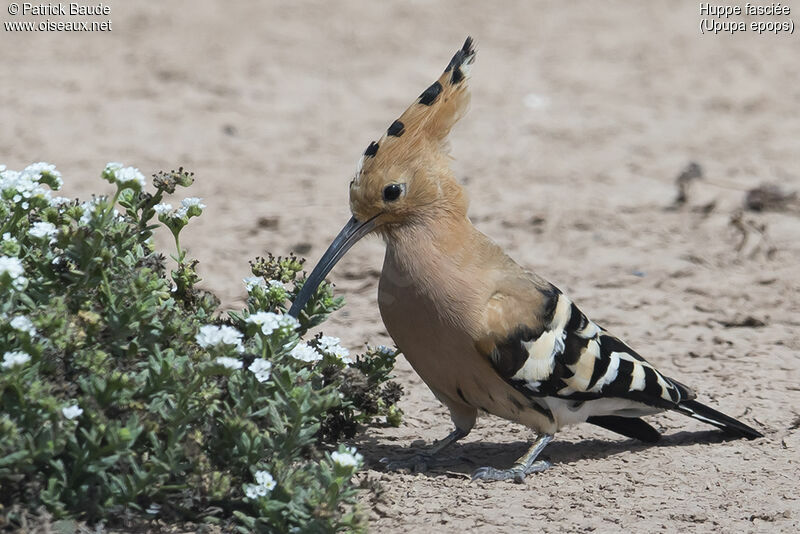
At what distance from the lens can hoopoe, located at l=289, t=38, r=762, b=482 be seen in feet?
12.0

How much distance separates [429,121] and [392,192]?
0.90ft

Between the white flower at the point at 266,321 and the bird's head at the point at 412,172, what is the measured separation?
2.95 ft

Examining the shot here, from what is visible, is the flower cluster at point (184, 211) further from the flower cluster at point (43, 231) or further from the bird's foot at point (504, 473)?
the bird's foot at point (504, 473)

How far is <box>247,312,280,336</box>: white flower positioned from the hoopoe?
2.63ft

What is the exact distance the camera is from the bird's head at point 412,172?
3.82 metres

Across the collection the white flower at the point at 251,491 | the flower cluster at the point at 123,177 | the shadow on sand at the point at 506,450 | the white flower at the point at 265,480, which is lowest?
the shadow on sand at the point at 506,450

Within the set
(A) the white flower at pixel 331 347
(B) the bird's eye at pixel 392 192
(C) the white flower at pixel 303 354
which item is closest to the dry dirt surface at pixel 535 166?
(A) the white flower at pixel 331 347

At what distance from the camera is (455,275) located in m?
3.72

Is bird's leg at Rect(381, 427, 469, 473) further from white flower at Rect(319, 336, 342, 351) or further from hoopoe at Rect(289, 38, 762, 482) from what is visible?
white flower at Rect(319, 336, 342, 351)

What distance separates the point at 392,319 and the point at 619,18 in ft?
23.4

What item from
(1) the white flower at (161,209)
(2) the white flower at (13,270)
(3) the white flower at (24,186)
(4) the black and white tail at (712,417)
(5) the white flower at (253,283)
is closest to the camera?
(2) the white flower at (13,270)

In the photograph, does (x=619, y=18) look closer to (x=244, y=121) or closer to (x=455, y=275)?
(x=244, y=121)

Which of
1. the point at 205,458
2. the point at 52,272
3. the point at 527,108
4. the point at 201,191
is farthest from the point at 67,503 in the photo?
the point at 527,108

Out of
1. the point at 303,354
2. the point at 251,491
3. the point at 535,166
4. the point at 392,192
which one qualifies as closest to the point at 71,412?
the point at 251,491
